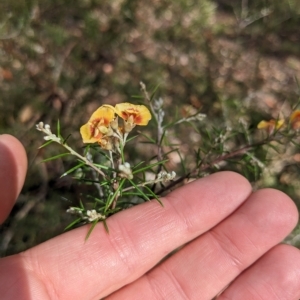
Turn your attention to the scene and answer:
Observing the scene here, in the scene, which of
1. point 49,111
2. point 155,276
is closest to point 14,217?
point 49,111

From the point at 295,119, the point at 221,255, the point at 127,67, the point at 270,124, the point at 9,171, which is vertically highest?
the point at 295,119

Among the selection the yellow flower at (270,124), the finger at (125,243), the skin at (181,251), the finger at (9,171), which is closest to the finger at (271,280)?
the skin at (181,251)

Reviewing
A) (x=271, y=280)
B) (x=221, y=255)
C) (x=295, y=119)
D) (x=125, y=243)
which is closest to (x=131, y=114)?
(x=125, y=243)

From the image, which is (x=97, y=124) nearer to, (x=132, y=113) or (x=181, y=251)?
(x=132, y=113)

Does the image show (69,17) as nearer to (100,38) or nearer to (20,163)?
(100,38)

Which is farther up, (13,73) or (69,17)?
(69,17)

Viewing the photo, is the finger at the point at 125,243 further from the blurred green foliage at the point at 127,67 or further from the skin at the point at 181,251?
the blurred green foliage at the point at 127,67

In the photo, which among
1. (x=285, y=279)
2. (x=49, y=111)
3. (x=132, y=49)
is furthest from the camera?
(x=132, y=49)
